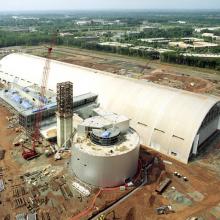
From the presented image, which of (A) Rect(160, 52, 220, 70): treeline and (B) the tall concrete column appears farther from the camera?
(A) Rect(160, 52, 220, 70): treeline

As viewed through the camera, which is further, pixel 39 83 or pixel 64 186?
pixel 39 83

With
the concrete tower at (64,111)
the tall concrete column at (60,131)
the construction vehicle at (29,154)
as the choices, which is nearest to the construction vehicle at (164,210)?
the concrete tower at (64,111)

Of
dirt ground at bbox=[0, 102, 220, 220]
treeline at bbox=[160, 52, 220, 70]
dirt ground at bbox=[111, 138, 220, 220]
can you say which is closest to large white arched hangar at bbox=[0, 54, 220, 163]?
dirt ground at bbox=[111, 138, 220, 220]

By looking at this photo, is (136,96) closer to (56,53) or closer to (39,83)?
(39,83)

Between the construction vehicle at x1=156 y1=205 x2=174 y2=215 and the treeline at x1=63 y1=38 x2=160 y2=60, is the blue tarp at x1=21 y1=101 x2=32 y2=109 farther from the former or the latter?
the treeline at x1=63 y1=38 x2=160 y2=60

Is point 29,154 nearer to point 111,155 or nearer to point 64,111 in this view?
point 64,111

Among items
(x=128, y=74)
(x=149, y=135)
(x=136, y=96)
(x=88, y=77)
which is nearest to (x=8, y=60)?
(x=88, y=77)

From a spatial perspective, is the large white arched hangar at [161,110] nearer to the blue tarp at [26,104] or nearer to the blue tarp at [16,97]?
the blue tarp at [26,104]
